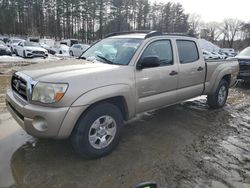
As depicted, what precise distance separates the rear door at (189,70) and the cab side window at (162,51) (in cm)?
29

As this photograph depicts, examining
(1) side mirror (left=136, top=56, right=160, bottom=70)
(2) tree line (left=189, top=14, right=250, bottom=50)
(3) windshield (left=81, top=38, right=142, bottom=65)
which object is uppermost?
(2) tree line (left=189, top=14, right=250, bottom=50)

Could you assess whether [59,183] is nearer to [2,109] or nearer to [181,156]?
[181,156]

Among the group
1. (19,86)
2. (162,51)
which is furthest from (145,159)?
(19,86)

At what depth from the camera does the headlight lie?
9.76 feet

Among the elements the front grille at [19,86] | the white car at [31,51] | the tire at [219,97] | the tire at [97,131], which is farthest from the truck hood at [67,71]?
the white car at [31,51]

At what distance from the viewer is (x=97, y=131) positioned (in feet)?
11.3

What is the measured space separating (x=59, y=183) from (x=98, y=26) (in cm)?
6162

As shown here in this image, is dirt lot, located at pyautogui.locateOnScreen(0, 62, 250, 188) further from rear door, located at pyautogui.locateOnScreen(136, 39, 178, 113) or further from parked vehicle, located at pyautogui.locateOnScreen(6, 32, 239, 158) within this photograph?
rear door, located at pyautogui.locateOnScreen(136, 39, 178, 113)

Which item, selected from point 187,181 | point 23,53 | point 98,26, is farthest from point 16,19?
point 187,181

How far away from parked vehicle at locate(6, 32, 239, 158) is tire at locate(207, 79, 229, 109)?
1245 mm

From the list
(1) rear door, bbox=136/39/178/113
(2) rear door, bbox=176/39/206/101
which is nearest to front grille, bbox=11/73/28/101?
(1) rear door, bbox=136/39/178/113

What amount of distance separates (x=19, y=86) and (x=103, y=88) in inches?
49.2

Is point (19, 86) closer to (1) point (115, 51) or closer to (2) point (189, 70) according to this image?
(1) point (115, 51)

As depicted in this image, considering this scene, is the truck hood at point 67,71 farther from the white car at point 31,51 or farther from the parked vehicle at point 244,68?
the white car at point 31,51
